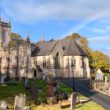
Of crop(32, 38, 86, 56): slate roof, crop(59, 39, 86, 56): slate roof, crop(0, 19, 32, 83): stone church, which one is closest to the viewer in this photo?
crop(0, 19, 32, 83): stone church

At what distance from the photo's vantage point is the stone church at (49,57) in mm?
82438

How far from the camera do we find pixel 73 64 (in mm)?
89312

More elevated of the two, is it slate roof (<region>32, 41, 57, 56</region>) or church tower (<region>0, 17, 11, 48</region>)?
church tower (<region>0, 17, 11, 48</region>)

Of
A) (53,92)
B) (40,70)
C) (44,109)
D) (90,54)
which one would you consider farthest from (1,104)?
(90,54)

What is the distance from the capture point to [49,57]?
88.9 metres

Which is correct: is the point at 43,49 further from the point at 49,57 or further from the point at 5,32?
the point at 5,32

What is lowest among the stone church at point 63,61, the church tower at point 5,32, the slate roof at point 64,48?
the stone church at point 63,61

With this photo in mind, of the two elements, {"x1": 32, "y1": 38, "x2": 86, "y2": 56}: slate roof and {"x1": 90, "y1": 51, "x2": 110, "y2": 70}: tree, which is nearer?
{"x1": 32, "y1": 38, "x2": 86, "y2": 56}: slate roof

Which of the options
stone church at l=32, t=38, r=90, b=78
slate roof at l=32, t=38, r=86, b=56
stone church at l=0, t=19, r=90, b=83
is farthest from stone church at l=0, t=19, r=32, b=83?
slate roof at l=32, t=38, r=86, b=56

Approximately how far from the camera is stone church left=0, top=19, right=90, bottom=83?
82438 mm

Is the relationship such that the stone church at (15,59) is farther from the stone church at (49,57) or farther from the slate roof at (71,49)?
the slate roof at (71,49)

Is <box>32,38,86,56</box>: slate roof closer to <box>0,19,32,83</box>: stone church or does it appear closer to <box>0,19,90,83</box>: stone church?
<box>0,19,90,83</box>: stone church

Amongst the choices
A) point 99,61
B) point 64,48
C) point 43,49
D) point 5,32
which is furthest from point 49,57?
point 99,61

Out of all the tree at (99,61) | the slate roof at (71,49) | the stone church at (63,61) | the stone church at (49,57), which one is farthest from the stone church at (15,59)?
the tree at (99,61)
